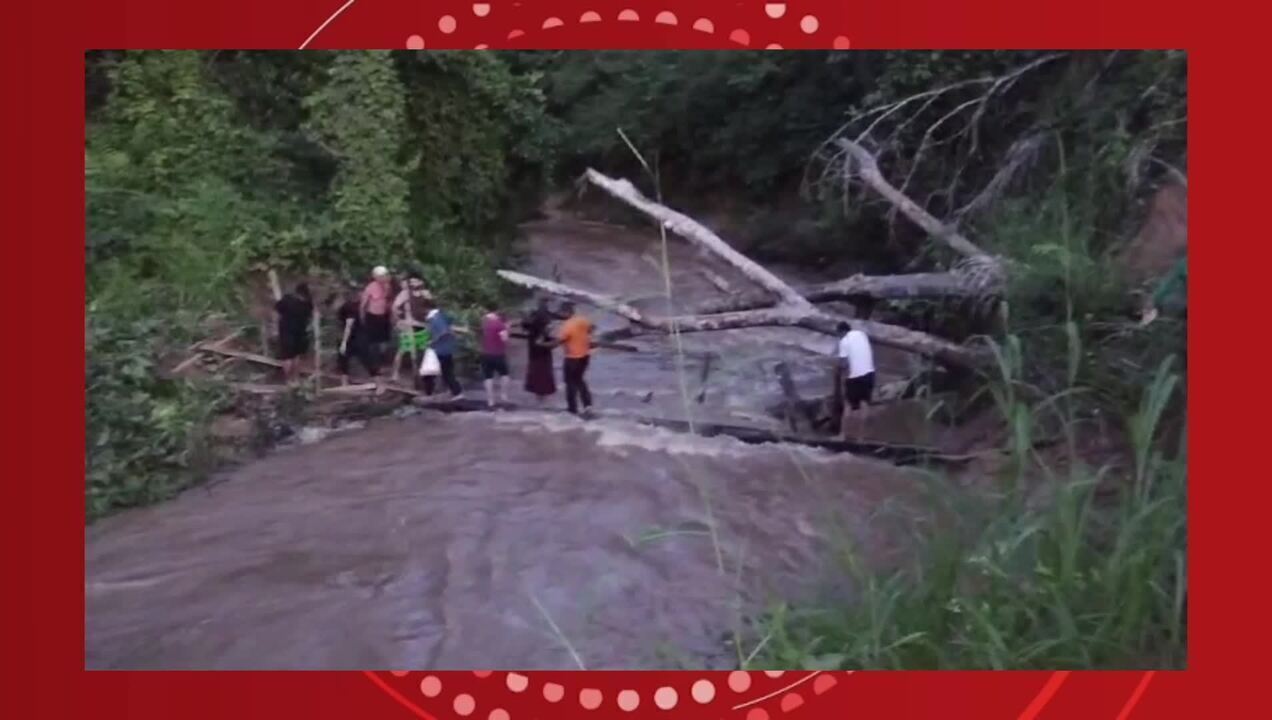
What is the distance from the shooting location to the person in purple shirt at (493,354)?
7.82 feet

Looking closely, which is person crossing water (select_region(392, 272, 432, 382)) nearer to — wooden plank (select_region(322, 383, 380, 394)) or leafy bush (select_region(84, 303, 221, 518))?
wooden plank (select_region(322, 383, 380, 394))

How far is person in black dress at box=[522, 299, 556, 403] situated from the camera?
247 centimetres

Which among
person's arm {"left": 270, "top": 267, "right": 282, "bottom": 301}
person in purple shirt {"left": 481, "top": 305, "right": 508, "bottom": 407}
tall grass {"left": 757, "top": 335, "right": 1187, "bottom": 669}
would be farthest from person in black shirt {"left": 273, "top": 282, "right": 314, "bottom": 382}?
tall grass {"left": 757, "top": 335, "right": 1187, "bottom": 669}

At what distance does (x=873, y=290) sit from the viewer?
263 centimetres

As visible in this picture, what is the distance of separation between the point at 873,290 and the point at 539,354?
68 cm

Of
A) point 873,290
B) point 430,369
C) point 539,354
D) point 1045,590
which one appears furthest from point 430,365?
point 1045,590

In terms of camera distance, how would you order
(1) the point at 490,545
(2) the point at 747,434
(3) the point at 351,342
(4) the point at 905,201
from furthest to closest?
(4) the point at 905,201
(2) the point at 747,434
(3) the point at 351,342
(1) the point at 490,545

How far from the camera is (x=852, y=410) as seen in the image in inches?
98.7

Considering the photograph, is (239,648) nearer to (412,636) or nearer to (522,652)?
(412,636)

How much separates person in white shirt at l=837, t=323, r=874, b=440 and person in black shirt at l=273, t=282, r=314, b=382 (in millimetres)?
1012

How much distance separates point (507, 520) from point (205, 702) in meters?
0.58

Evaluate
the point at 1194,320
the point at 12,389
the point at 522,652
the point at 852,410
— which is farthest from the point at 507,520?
the point at 1194,320

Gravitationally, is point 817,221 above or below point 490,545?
above

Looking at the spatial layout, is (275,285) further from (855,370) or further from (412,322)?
(855,370)
